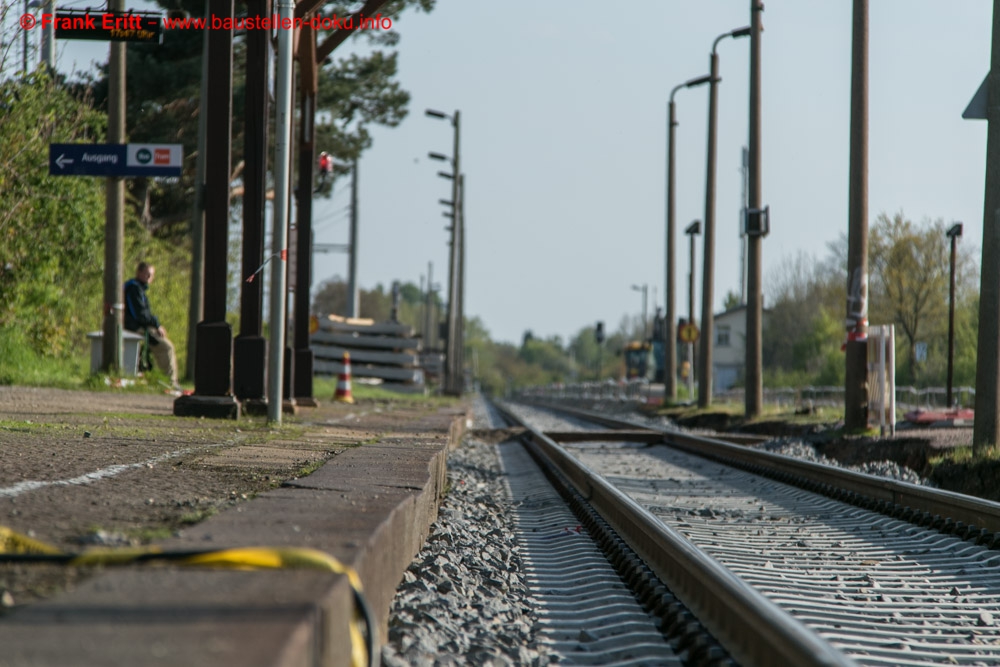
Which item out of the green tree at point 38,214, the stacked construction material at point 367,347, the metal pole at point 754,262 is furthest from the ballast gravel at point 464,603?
the stacked construction material at point 367,347

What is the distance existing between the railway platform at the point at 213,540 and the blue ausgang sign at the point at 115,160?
582 centimetres

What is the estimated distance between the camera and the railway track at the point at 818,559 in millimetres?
3840

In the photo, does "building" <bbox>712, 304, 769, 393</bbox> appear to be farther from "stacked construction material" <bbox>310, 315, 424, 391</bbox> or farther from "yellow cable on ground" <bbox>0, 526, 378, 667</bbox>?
"yellow cable on ground" <bbox>0, 526, 378, 667</bbox>

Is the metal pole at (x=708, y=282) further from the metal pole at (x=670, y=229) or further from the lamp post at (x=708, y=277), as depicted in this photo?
the metal pole at (x=670, y=229)

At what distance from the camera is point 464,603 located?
459 cm

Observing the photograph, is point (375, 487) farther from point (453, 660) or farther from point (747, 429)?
point (747, 429)

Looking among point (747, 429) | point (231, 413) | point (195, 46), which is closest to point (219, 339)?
point (231, 413)

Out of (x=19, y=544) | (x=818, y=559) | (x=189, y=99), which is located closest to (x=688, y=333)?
(x=189, y=99)

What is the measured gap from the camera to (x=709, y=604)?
13.4 feet

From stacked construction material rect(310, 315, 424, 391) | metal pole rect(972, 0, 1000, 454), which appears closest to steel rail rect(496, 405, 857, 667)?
metal pole rect(972, 0, 1000, 454)

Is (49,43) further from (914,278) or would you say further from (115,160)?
(914,278)

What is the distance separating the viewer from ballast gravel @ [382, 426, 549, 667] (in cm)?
373

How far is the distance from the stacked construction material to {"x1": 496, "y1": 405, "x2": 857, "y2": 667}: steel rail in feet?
119

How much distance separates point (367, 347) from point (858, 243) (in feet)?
97.7
